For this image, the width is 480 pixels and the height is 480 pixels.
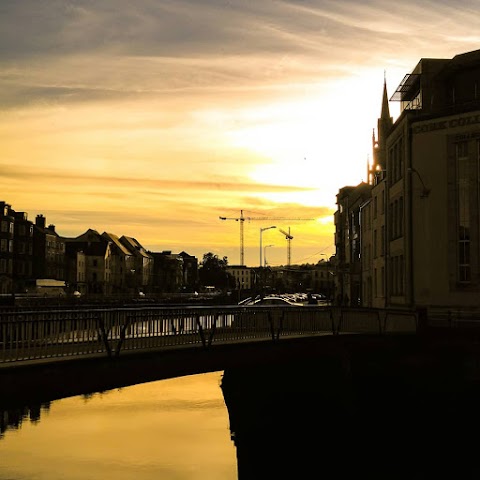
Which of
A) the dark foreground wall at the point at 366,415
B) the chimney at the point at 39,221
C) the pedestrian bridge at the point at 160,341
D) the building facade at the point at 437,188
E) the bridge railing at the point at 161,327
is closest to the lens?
the pedestrian bridge at the point at 160,341

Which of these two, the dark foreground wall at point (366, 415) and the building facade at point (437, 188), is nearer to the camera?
the dark foreground wall at point (366, 415)

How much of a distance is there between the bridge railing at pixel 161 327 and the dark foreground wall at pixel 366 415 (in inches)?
75.5

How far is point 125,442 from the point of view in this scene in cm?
3269

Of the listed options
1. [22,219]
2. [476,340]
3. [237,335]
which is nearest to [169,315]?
[237,335]

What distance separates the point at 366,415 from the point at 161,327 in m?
10.8

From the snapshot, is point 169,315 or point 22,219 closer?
point 169,315

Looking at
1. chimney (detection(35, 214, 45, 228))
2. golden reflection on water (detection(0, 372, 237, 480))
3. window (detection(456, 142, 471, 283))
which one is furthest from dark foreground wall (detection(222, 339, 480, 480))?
chimney (detection(35, 214, 45, 228))

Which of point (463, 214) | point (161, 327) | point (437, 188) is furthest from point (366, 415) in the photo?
point (437, 188)

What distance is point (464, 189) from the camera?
143 feet

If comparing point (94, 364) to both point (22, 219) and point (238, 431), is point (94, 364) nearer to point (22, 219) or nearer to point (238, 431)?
point (238, 431)

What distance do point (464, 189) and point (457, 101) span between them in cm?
654

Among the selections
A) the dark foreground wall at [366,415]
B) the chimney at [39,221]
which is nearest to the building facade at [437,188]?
the dark foreground wall at [366,415]

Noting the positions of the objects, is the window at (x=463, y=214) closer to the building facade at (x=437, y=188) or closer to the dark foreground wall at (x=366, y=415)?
the building facade at (x=437, y=188)

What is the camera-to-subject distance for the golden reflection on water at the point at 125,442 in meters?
27.9
